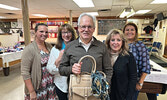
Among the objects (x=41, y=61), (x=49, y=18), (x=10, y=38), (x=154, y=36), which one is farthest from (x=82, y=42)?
(x=49, y=18)

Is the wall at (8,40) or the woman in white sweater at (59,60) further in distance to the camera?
the wall at (8,40)

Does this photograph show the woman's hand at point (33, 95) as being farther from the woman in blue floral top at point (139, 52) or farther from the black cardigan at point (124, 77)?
the woman in blue floral top at point (139, 52)

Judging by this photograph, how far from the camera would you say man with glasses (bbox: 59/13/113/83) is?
3.21 feet

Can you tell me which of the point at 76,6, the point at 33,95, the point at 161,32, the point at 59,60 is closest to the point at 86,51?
the point at 59,60

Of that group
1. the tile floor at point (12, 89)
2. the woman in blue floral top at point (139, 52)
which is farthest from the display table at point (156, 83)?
the tile floor at point (12, 89)

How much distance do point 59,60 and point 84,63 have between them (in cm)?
43

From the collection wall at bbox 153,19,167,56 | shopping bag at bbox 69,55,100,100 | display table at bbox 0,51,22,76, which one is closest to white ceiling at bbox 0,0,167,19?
wall at bbox 153,19,167,56

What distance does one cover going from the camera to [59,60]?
1326 mm

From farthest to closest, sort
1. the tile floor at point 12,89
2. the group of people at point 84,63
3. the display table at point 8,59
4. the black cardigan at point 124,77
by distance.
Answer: the display table at point 8,59
the tile floor at point 12,89
the black cardigan at point 124,77
the group of people at point 84,63

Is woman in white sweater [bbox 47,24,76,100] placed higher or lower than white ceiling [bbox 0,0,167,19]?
lower

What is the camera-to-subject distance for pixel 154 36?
7633 mm

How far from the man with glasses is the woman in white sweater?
1.03 feet

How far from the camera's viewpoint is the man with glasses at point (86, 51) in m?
0.98

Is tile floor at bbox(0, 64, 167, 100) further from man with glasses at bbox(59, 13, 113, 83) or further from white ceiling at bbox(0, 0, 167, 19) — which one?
white ceiling at bbox(0, 0, 167, 19)
